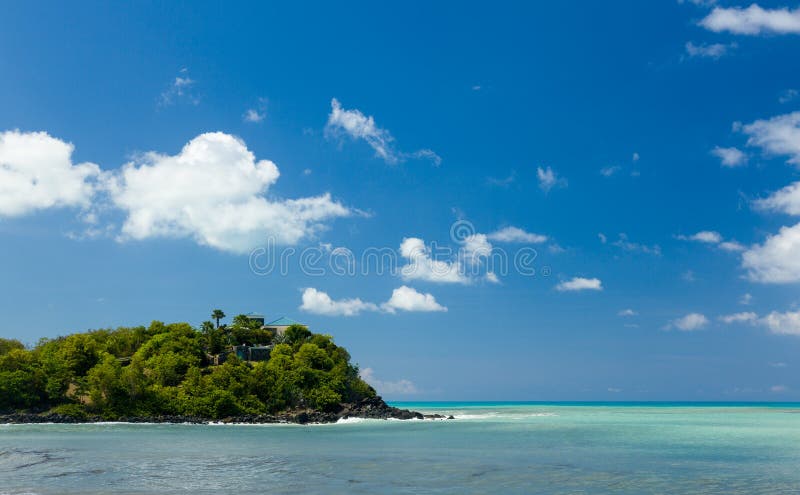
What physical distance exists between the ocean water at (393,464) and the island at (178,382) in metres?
27.0

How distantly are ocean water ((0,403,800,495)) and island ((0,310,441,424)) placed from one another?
27.0 meters

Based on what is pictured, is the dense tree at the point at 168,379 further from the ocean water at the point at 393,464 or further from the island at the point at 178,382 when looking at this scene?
the ocean water at the point at 393,464

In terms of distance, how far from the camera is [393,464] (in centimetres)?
3644

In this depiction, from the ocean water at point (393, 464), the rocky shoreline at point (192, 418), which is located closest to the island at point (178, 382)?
the rocky shoreline at point (192, 418)

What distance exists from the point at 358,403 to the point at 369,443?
4687cm

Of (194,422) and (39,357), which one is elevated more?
(39,357)

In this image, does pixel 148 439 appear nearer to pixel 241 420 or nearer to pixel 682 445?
pixel 241 420

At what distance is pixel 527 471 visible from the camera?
3391 centimetres

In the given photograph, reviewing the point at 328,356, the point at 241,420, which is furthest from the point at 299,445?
the point at 328,356

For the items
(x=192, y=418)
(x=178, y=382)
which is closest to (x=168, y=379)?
(x=178, y=382)

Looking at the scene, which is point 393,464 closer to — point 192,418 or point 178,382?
point 192,418

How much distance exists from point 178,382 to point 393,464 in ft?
207

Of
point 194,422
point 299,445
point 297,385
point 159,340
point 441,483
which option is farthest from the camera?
point 159,340

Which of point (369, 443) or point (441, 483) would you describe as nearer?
point (441, 483)
